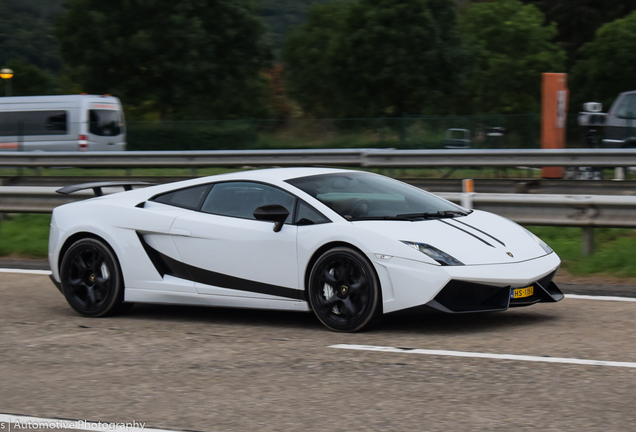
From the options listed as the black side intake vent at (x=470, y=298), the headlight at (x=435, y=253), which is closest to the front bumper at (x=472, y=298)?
the black side intake vent at (x=470, y=298)

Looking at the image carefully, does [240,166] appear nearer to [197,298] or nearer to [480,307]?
[197,298]

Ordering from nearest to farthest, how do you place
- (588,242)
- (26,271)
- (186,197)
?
(186,197), (588,242), (26,271)

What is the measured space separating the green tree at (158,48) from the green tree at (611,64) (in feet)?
62.5

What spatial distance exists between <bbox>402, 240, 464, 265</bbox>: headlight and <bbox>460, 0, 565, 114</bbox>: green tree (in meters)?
48.0

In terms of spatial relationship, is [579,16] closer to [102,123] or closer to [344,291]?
[102,123]

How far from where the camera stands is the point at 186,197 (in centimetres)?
712

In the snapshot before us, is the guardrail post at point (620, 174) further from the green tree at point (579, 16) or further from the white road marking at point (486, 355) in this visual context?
the green tree at point (579, 16)

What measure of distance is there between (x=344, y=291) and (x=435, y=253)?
0.67 metres

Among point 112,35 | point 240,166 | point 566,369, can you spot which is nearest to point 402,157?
point 240,166


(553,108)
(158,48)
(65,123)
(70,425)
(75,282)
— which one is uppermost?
(158,48)

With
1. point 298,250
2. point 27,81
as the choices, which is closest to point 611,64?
point 298,250

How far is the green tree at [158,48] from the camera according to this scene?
4275 centimetres

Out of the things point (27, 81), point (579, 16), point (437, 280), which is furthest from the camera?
point (27, 81)

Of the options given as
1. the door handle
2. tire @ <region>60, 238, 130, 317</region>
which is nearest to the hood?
the door handle
